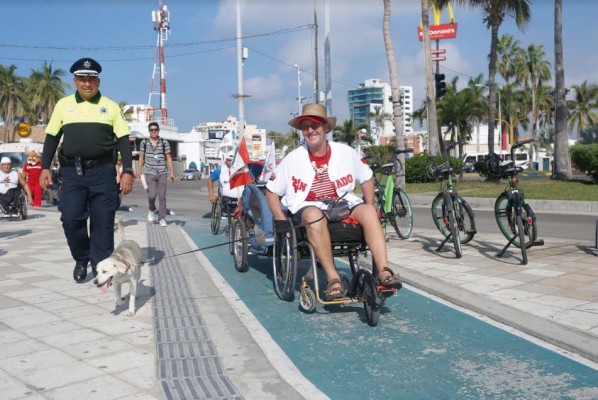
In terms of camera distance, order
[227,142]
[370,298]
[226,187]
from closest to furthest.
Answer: [370,298] < [226,187] < [227,142]

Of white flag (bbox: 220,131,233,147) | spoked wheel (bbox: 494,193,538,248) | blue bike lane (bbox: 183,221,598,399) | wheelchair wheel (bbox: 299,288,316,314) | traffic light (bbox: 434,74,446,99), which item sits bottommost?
blue bike lane (bbox: 183,221,598,399)

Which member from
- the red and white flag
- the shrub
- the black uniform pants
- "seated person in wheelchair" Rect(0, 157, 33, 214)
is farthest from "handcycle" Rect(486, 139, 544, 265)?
the shrub

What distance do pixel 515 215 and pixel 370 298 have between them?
322 cm

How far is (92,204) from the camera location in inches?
243

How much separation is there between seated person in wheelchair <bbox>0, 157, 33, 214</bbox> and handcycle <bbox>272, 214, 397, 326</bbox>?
10.7 metres

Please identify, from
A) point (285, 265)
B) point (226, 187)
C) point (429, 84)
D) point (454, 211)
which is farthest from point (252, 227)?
point (429, 84)

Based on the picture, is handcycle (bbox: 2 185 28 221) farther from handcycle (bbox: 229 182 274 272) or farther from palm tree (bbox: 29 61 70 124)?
palm tree (bbox: 29 61 70 124)

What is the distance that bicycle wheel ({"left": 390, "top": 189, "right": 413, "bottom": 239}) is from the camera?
30.8 ft

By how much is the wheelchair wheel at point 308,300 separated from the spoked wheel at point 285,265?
0.78 feet

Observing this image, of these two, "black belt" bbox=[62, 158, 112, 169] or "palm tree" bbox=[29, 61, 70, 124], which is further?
"palm tree" bbox=[29, 61, 70, 124]

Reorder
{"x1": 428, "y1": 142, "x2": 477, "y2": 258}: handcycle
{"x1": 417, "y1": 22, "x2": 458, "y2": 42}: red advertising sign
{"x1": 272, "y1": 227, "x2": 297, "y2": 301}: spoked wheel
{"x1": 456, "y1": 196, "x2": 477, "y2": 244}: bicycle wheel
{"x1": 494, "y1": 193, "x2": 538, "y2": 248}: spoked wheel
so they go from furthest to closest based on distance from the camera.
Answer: {"x1": 417, "y1": 22, "x2": 458, "y2": 42}: red advertising sign < {"x1": 456, "y1": 196, "x2": 477, "y2": 244}: bicycle wheel < {"x1": 428, "y1": 142, "x2": 477, "y2": 258}: handcycle < {"x1": 494, "y1": 193, "x2": 538, "y2": 248}: spoked wheel < {"x1": 272, "y1": 227, "x2": 297, "y2": 301}: spoked wheel

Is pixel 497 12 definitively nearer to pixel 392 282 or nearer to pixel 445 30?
pixel 392 282

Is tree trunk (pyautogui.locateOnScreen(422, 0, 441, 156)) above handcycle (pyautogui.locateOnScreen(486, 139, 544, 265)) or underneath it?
above

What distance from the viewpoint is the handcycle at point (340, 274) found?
4.72 metres
